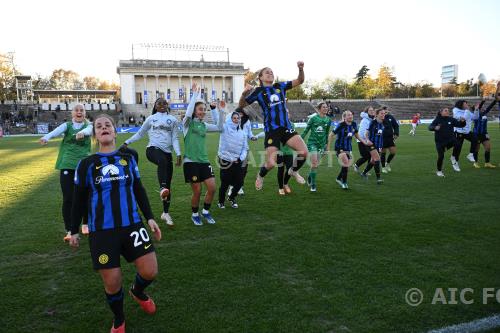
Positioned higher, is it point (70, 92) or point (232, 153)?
point (70, 92)

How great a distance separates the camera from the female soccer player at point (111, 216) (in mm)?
3463

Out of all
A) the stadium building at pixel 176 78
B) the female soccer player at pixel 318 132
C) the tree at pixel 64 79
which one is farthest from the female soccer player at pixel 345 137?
the tree at pixel 64 79

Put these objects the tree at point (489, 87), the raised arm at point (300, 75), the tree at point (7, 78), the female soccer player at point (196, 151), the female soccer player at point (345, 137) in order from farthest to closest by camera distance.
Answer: the tree at point (489, 87) < the tree at point (7, 78) < the female soccer player at point (345, 137) < the female soccer player at point (196, 151) < the raised arm at point (300, 75)

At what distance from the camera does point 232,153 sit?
7.98 metres

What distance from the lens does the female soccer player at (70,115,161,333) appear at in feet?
11.4

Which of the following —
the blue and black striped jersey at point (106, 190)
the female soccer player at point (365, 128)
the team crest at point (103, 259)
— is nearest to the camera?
the team crest at point (103, 259)

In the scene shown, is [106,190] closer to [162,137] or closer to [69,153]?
[69,153]

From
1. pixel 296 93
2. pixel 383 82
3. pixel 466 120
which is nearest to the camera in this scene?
pixel 466 120

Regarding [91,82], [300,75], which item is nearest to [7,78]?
[91,82]

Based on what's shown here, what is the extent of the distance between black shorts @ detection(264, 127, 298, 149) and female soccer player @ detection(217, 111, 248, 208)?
3.97ft

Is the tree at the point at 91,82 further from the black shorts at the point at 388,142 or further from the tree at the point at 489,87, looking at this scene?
the black shorts at the point at 388,142

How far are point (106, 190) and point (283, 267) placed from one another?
8.11 feet

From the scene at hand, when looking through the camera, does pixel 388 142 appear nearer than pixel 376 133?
No

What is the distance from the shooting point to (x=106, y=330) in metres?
3.63
